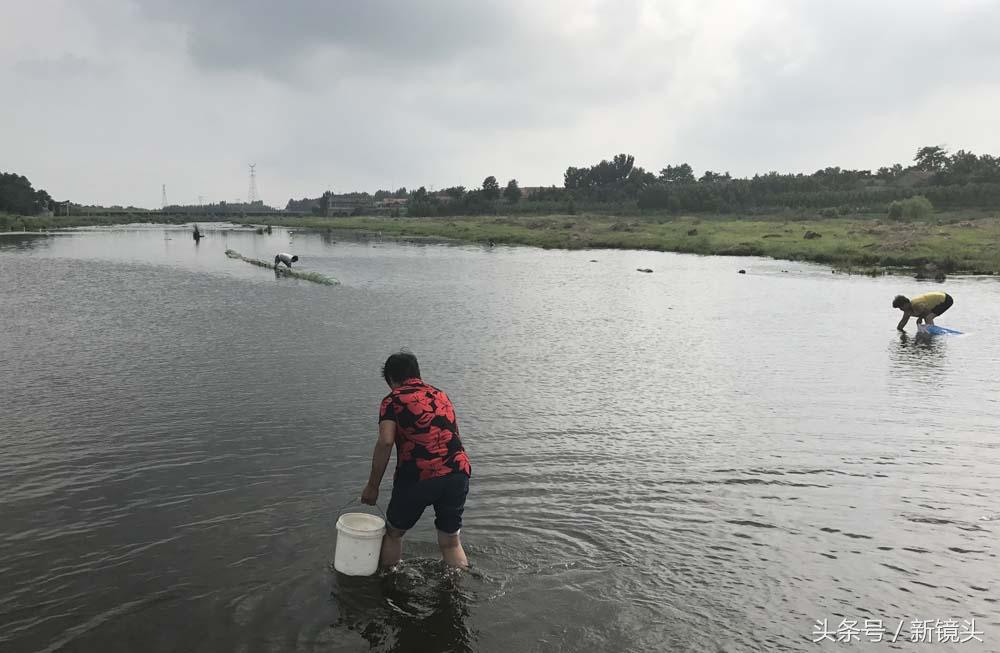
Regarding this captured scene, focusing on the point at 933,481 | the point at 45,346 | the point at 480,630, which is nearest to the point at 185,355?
the point at 45,346

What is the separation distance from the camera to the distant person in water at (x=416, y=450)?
6.05 m

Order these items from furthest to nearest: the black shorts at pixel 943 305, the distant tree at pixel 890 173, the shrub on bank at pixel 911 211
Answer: the distant tree at pixel 890 173, the shrub on bank at pixel 911 211, the black shorts at pixel 943 305

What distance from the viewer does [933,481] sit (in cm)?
963

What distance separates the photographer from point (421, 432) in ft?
19.9

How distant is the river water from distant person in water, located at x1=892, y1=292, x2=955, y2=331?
2.93ft

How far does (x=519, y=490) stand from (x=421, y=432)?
3.47 m

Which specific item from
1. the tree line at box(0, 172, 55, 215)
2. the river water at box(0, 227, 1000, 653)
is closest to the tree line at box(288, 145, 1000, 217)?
the tree line at box(0, 172, 55, 215)

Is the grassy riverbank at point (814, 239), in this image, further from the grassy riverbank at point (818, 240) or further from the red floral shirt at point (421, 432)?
the red floral shirt at point (421, 432)

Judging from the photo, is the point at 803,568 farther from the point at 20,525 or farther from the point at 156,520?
the point at 20,525

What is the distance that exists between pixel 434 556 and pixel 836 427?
8.72 meters

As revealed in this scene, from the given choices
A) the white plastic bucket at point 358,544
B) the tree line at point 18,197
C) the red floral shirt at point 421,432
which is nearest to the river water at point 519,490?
the white plastic bucket at point 358,544

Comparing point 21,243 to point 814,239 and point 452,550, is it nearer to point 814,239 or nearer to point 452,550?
point 452,550

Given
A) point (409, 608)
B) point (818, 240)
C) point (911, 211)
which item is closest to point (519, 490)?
point (409, 608)

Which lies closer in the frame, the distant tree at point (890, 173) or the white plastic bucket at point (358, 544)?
the white plastic bucket at point (358, 544)
